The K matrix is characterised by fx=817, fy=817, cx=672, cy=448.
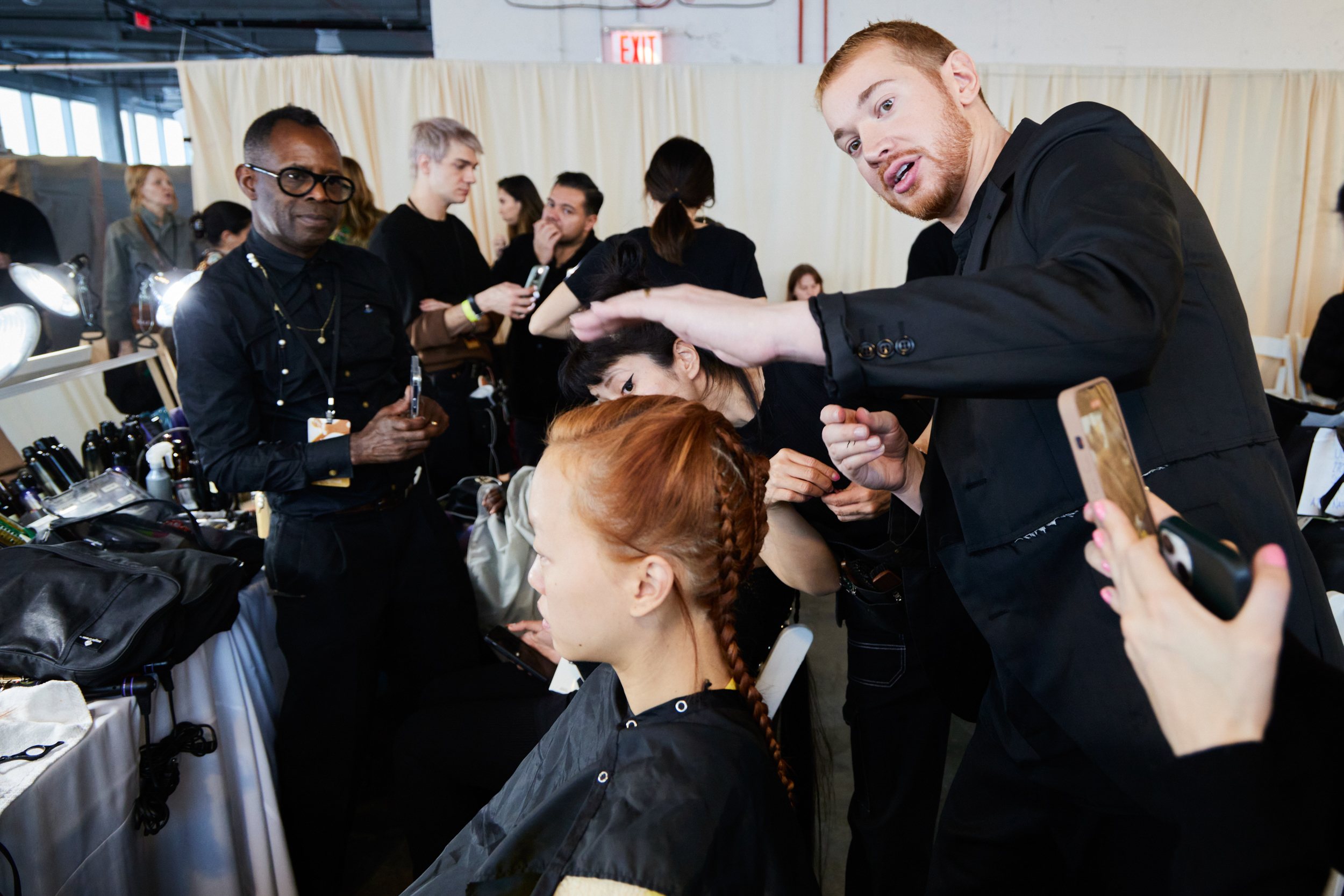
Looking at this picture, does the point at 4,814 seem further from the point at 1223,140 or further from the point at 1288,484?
the point at 1223,140

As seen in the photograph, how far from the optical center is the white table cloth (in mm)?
1240

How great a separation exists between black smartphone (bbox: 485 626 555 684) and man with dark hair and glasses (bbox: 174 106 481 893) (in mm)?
309

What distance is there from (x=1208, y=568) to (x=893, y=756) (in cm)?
122

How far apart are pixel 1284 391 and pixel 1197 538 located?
4.99 metres

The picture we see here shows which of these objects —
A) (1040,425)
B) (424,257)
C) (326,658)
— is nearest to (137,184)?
(424,257)

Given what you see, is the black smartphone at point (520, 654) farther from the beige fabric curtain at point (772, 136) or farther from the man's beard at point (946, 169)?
the beige fabric curtain at point (772, 136)

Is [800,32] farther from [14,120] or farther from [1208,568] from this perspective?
[14,120]

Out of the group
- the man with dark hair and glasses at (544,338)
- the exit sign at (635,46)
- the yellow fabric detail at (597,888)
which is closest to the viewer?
the yellow fabric detail at (597,888)

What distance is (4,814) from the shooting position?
112cm

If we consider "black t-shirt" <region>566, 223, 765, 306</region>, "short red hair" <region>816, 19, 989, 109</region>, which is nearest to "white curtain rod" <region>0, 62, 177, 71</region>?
"black t-shirt" <region>566, 223, 765, 306</region>

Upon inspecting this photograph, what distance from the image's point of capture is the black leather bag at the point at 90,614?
4.56ft

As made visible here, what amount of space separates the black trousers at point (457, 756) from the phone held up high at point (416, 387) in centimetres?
70

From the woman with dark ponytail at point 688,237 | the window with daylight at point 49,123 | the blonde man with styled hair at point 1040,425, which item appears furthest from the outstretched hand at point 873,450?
the window with daylight at point 49,123

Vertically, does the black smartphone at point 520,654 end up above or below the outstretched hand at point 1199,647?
below
